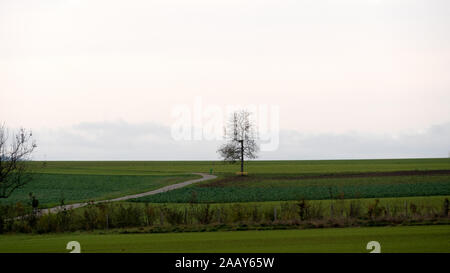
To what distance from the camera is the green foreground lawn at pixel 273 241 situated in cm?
1962

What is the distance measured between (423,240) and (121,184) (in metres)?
57.3

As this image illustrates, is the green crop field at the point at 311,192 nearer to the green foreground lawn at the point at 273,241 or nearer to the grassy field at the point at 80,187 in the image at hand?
the grassy field at the point at 80,187

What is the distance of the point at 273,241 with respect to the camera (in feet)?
72.7

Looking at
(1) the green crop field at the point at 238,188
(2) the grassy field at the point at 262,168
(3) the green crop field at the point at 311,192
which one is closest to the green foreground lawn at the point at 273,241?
(1) the green crop field at the point at 238,188

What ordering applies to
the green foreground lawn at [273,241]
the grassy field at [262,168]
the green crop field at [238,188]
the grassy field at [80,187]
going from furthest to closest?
the grassy field at [262,168], the grassy field at [80,187], the green crop field at [238,188], the green foreground lawn at [273,241]

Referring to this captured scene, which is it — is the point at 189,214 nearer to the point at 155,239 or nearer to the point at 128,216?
the point at 128,216

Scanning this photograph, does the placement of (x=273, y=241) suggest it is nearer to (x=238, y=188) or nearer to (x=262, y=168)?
(x=238, y=188)

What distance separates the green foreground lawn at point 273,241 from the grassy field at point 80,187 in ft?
87.6

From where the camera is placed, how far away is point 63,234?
2967 centimetres

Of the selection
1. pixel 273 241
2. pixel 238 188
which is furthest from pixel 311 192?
pixel 273 241

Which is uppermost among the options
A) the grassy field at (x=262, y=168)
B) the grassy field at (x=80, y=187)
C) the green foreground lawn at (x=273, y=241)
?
the grassy field at (x=262, y=168)

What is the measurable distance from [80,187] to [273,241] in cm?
5339
